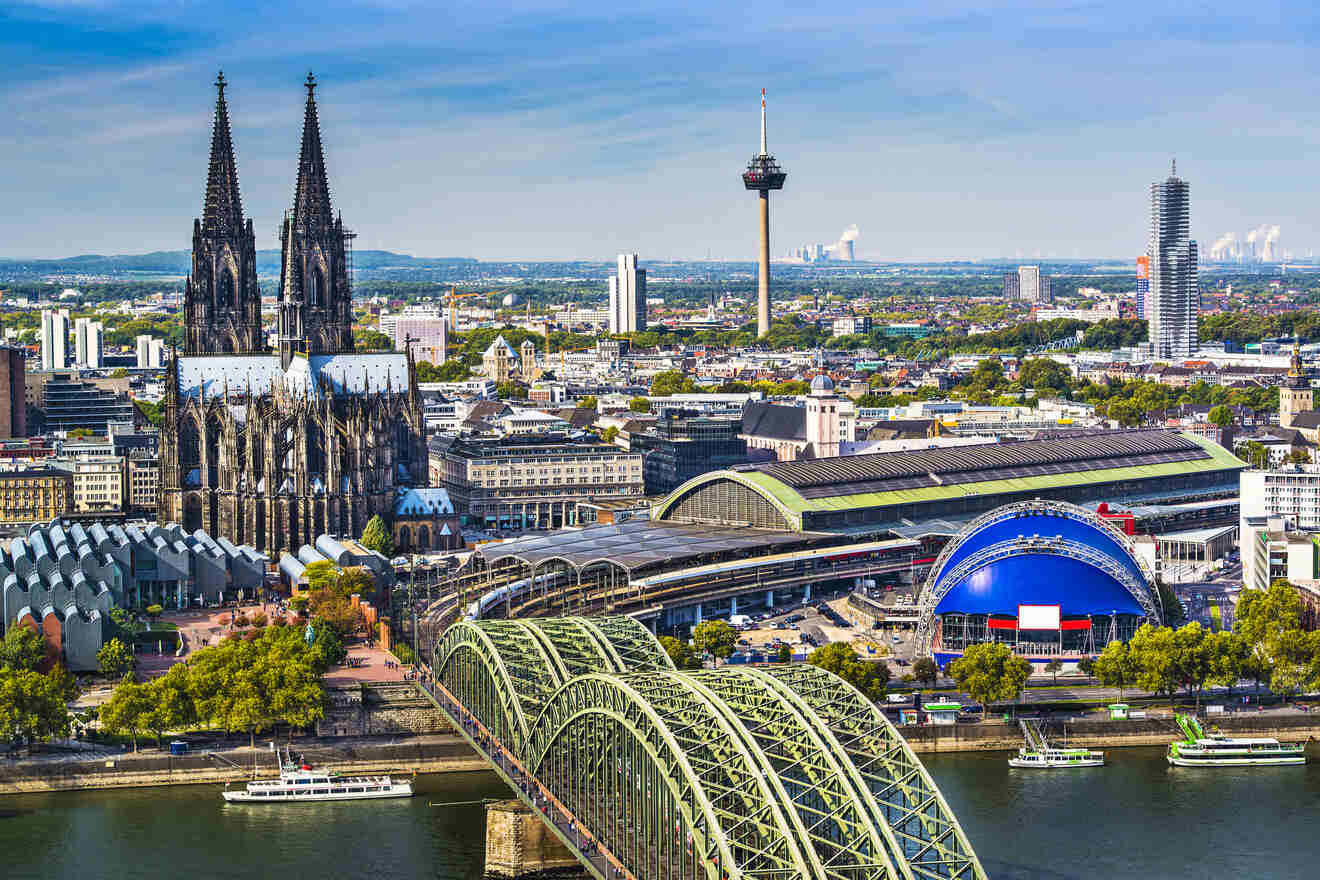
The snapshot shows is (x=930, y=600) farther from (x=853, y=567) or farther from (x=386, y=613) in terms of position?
(x=386, y=613)

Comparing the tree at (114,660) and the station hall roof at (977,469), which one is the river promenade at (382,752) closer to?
the tree at (114,660)

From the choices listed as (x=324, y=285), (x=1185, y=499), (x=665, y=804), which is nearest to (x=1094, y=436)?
(x=1185, y=499)

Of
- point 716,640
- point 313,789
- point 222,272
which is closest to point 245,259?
point 222,272

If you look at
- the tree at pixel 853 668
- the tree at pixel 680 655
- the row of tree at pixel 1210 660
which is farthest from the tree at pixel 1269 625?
the tree at pixel 680 655

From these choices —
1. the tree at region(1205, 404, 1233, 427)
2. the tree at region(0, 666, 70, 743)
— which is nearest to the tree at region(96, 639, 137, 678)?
the tree at region(0, 666, 70, 743)

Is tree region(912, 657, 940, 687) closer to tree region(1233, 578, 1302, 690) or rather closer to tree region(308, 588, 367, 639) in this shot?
tree region(1233, 578, 1302, 690)

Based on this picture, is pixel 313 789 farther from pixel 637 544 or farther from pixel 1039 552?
pixel 637 544
